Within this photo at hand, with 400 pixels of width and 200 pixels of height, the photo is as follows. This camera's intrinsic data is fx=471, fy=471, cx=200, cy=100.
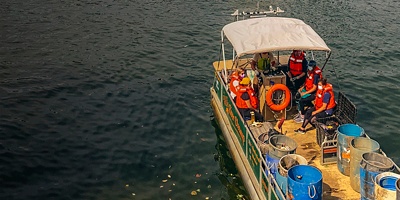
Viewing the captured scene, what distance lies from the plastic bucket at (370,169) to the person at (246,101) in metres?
4.75

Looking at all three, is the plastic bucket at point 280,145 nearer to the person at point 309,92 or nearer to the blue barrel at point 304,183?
the blue barrel at point 304,183

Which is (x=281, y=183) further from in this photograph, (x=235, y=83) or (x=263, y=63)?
(x=263, y=63)

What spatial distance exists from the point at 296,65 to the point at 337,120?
3104 millimetres

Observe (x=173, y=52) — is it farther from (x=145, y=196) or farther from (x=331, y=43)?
(x=145, y=196)

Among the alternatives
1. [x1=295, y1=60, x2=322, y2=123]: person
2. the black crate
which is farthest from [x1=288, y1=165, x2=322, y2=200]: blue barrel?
[x1=295, y1=60, x2=322, y2=123]: person

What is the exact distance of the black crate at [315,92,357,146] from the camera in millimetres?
13984

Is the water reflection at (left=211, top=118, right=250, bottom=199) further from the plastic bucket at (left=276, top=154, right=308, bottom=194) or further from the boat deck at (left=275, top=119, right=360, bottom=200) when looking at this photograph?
the plastic bucket at (left=276, top=154, right=308, bottom=194)

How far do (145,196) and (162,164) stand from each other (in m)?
1.93

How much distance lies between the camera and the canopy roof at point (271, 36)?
15109 millimetres

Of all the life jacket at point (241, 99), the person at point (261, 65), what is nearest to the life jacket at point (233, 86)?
the life jacket at point (241, 99)

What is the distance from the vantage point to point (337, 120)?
14.6 m

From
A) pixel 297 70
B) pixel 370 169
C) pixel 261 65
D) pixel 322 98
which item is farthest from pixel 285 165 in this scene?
pixel 261 65

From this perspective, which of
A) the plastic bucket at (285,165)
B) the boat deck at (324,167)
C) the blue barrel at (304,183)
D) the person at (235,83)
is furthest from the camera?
the person at (235,83)

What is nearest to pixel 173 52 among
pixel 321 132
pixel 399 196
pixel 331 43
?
pixel 331 43
